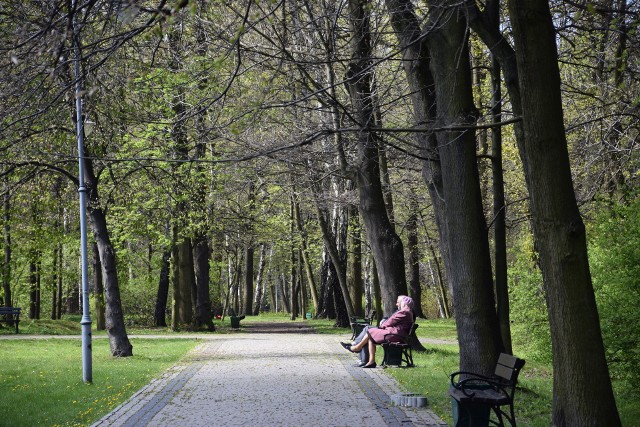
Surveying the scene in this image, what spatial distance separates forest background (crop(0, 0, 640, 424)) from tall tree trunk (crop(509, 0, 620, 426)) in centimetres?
22

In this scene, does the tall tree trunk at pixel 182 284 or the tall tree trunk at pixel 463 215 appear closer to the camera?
the tall tree trunk at pixel 463 215

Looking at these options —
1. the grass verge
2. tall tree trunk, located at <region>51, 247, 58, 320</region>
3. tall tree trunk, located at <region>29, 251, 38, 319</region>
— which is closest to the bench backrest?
the grass verge

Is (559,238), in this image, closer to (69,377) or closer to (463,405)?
(463,405)

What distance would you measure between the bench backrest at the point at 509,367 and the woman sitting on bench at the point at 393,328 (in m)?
7.13

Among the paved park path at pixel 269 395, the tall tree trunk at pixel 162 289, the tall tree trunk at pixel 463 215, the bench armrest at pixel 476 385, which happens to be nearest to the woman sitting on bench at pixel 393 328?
the paved park path at pixel 269 395

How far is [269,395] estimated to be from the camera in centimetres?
1310

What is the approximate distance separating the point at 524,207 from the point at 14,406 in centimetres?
1898

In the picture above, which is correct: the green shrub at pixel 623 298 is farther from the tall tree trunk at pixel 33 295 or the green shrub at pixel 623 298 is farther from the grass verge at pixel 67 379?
the tall tree trunk at pixel 33 295

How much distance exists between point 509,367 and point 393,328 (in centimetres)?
773

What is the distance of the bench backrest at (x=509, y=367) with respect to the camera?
29.6 ft

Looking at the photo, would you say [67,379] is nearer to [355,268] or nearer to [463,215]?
[463,215]

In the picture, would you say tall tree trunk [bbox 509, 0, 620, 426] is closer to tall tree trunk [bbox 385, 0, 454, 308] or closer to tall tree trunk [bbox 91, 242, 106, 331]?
tall tree trunk [bbox 385, 0, 454, 308]

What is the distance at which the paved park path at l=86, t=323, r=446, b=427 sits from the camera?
10648mm

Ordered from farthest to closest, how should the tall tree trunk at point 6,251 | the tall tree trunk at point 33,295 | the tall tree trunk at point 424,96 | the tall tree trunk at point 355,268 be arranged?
1. the tall tree trunk at point 33,295
2. the tall tree trunk at point 355,268
3. the tall tree trunk at point 6,251
4. the tall tree trunk at point 424,96
